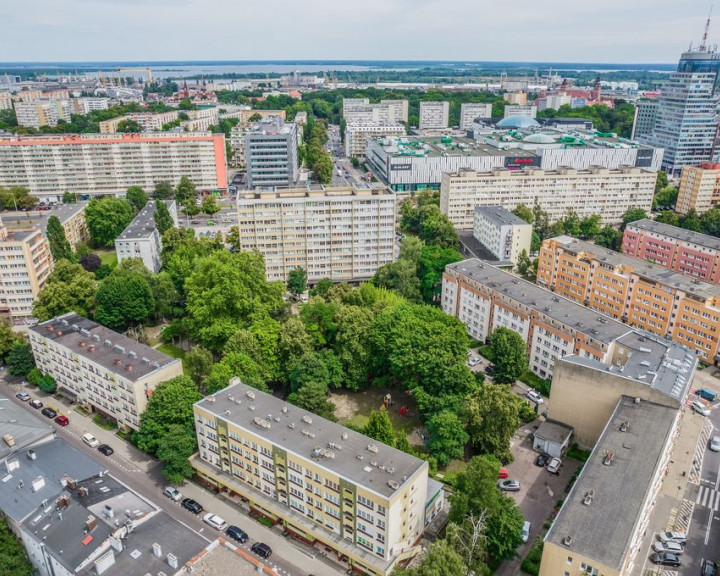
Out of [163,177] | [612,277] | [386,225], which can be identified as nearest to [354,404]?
[386,225]

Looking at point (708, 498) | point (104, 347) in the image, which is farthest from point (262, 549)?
point (708, 498)

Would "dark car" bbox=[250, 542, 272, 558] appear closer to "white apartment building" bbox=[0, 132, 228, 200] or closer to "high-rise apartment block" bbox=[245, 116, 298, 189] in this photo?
"high-rise apartment block" bbox=[245, 116, 298, 189]

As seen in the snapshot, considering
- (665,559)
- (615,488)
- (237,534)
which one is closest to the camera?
(615,488)

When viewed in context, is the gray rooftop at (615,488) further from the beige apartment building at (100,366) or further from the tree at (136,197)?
the tree at (136,197)

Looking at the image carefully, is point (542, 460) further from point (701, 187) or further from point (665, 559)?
point (701, 187)

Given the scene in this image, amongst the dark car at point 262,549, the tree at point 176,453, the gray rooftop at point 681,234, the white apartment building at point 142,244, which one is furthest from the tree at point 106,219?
the gray rooftop at point 681,234

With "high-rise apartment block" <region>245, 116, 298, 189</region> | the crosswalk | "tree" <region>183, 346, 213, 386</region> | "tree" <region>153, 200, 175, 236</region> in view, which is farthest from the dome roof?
"tree" <region>183, 346, 213, 386</region>

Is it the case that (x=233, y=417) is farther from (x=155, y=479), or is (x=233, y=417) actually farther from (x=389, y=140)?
(x=389, y=140)
